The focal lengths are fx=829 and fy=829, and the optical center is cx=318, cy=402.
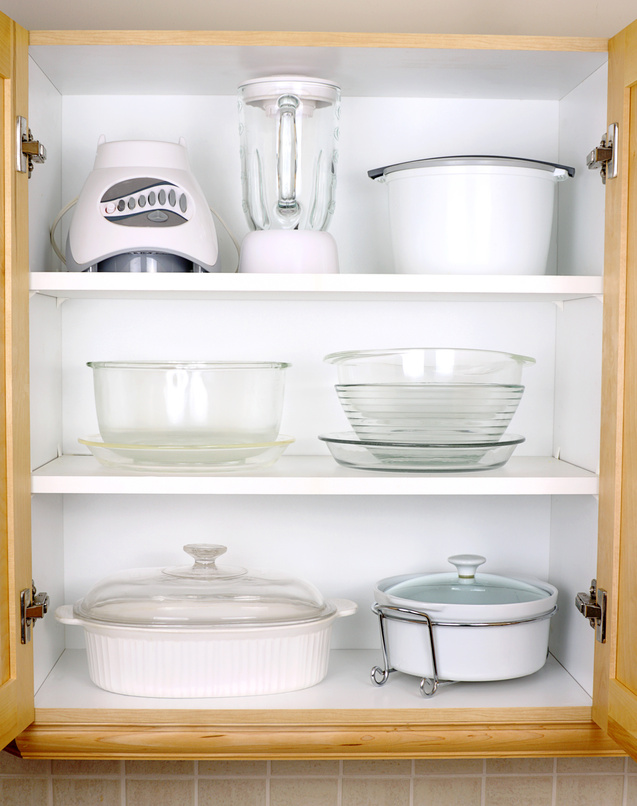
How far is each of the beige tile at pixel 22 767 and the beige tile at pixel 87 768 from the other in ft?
0.05

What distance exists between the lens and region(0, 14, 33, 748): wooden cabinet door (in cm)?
92

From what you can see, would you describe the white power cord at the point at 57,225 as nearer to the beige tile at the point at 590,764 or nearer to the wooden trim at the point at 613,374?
the wooden trim at the point at 613,374

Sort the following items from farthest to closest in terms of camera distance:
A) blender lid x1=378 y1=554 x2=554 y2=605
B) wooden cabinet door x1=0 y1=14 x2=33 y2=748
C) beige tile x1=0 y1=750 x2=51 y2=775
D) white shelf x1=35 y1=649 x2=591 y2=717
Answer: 1. beige tile x1=0 y1=750 x2=51 y2=775
2. blender lid x1=378 y1=554 x2=554 y2=605
3. white shelf x1=35 y1=649 x2=591 y2=717
4. wooden cabinet door x1=0 y1=14 x2=33 y2=748

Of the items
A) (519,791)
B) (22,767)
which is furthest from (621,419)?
(22,767)

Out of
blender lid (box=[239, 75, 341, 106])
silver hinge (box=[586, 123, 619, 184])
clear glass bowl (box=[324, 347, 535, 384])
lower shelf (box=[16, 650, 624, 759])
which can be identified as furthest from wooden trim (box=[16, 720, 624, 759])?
blender lid (box=[239, 75, 341, 106])

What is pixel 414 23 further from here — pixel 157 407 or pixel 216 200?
pixel 157 407

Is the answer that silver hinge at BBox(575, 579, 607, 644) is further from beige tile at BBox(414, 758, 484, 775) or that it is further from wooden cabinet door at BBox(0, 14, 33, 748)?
wooden cabinet door at BBox(0, 14, 33, 748)

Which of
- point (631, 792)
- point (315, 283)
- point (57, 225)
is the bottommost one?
point (631, 792)

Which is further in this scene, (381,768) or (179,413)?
(381,768)

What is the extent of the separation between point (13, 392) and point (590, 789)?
41.8 inches

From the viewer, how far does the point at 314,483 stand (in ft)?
3.36

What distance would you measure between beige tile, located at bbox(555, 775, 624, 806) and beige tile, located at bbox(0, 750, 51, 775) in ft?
2.63

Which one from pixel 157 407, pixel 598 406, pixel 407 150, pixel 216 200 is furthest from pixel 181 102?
pixel 598 406

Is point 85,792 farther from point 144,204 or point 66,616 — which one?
point 144,204
